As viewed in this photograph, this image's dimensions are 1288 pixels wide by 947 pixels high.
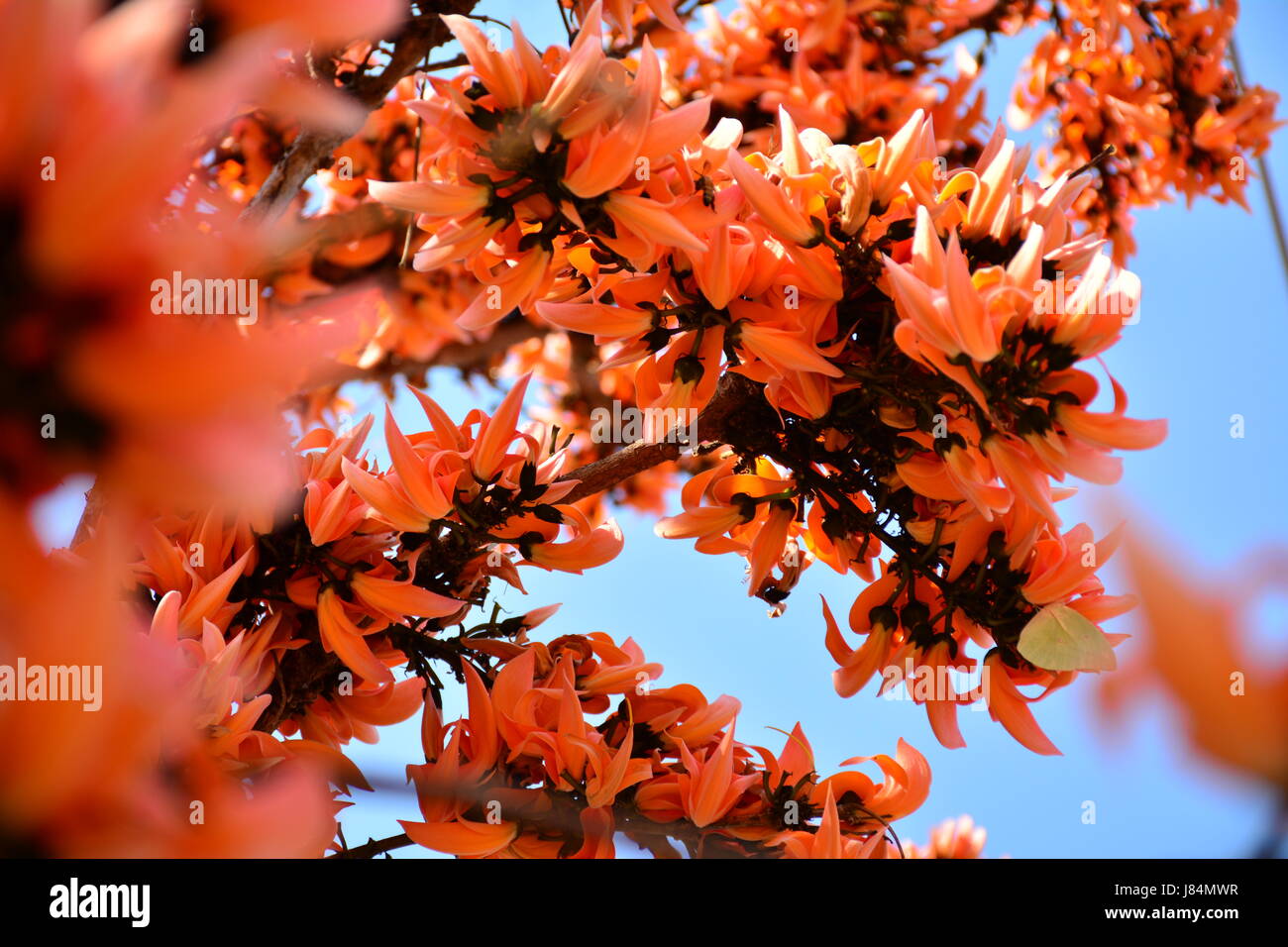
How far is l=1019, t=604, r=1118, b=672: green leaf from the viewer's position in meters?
0.54

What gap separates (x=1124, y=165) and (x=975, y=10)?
0.41 m

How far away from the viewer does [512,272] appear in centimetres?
58

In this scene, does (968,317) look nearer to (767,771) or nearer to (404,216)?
(767,771)

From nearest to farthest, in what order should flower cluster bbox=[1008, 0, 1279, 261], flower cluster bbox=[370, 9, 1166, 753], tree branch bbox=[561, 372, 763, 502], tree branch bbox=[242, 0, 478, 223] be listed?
1. flower cluster bbox=[370, 9, 1166, 753]
2. tree branch bbox=[561, 372, 763, 502]
3. tree branch bbox=[242, 0, 478, 223]
4. flower cluster bbox=[1008, 0, 1279, 261]

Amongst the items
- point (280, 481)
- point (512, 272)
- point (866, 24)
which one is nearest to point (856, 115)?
point (866, 24)

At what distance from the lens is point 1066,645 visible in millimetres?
549

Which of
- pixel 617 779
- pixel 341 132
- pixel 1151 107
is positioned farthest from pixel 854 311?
pixel 1151 107

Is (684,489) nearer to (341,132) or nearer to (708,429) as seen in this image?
(708,429)

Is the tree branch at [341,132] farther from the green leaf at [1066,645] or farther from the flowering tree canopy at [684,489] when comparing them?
the green leaf at [1066,645]

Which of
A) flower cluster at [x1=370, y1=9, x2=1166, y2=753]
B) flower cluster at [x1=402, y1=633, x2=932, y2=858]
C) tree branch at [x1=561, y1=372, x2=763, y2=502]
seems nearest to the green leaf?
flower cluster at [x1=370, y1=9, x2=1166, y2=753]

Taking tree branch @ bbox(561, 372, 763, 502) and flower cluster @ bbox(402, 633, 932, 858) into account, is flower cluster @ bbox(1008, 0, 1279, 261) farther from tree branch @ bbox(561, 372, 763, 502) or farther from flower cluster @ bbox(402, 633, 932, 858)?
flower cluster @ bbox(402, 633, 932, 858)

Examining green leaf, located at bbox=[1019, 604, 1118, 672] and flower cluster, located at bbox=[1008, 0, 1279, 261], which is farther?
flower cluster, located at bbox=[1008, 0, 1279, 261]

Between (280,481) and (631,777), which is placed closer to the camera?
(280,481)

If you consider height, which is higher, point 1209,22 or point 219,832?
point 1209,22
